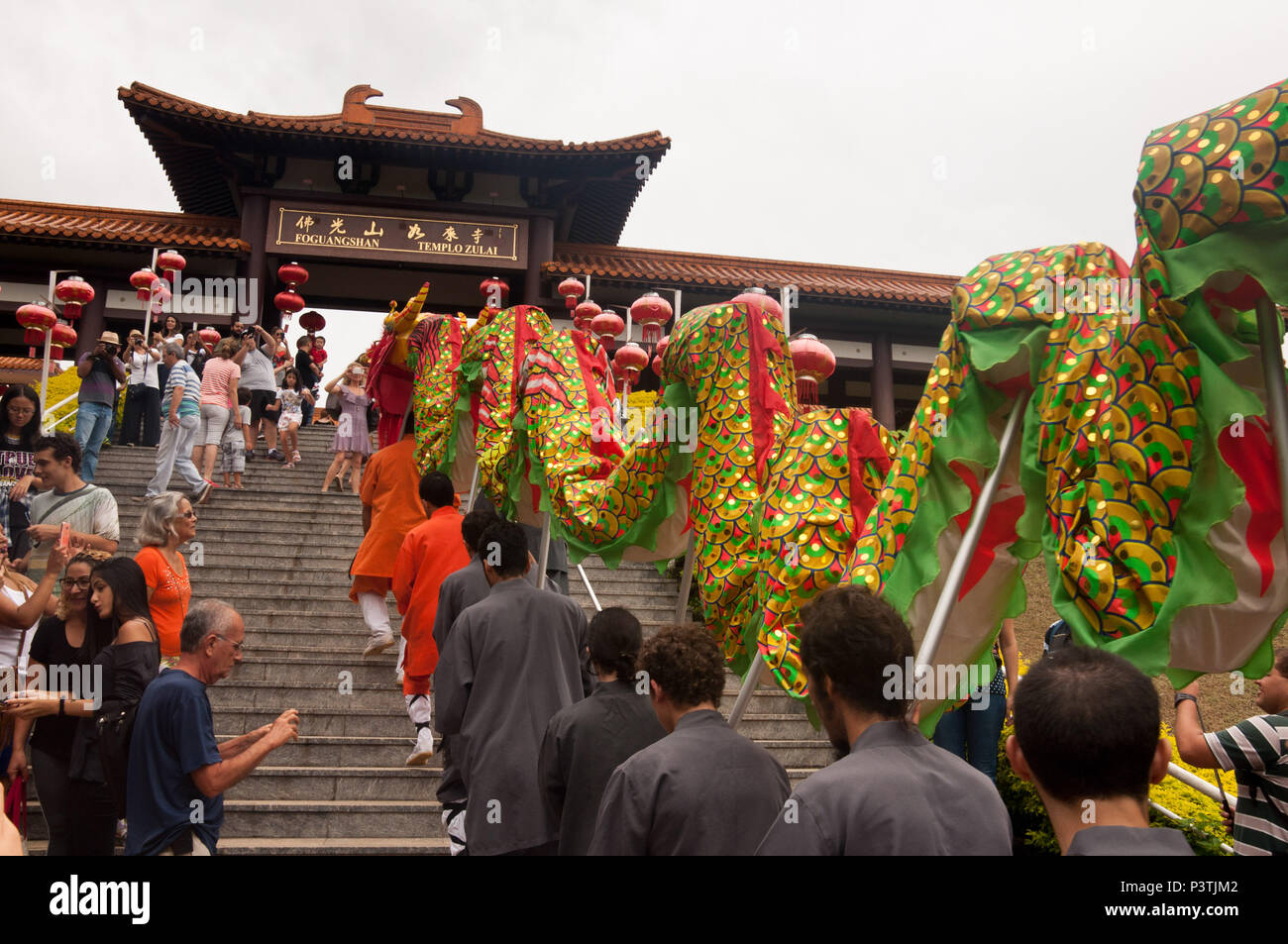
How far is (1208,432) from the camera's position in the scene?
72.8 inches

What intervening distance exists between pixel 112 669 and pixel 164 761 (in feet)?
2.01

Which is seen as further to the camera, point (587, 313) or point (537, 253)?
point (537, 253)

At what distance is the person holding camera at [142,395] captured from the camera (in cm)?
1054

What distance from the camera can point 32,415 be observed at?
6148 millimetres

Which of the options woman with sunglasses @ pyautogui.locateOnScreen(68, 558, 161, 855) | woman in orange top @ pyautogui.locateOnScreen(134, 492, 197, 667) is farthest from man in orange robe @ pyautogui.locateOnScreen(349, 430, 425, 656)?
woman with sunglasses @ pyautogui.locateOnScreen(68, 558, 161, 855)

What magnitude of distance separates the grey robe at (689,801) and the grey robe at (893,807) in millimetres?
532

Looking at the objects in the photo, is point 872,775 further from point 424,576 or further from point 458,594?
point 424,576

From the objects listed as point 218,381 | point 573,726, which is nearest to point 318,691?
point 573,726

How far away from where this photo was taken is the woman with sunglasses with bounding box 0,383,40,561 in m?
5.91

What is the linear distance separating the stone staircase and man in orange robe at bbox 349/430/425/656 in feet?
1.11

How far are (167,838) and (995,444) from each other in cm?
230

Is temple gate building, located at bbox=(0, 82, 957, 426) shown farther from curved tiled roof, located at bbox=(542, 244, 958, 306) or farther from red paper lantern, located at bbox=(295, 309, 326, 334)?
red paper lantern, located at bbox=(295, 309, 326, 334)
